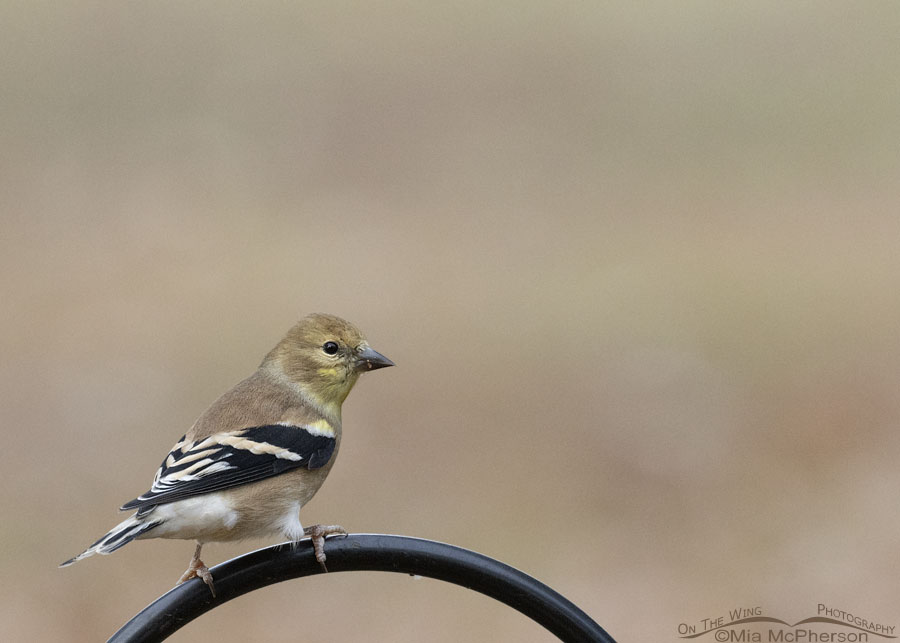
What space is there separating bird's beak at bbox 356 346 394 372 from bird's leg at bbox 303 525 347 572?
453mm

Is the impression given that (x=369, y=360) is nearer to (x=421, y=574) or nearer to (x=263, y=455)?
(x=263, y=455)

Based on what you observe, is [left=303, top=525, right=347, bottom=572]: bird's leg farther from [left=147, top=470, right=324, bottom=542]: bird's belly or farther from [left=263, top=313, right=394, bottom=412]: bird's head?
[left=263, top=313, right=394, bottom=412]: bird's head

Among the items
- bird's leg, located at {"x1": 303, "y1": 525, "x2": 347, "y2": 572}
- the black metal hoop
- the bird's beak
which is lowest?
the black metal hoop

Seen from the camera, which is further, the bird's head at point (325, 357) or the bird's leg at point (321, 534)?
the bird's head at point (325, 357)

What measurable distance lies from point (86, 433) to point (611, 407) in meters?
3.95

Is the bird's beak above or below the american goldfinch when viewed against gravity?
above

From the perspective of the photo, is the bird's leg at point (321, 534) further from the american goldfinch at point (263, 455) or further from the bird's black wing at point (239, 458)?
the bird's black wing at point (239, 458)

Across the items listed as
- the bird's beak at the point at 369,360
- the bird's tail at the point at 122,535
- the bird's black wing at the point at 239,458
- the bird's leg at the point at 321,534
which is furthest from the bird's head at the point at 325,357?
the bird's tail at the point at 122,535

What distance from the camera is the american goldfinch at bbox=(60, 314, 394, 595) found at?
107 inches

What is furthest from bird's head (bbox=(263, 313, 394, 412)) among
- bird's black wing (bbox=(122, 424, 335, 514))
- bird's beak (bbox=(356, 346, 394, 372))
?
bird's black wing (bbox=(122, 424, 335, 514))

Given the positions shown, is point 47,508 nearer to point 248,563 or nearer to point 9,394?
point 9,394

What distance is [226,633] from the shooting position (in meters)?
6.75

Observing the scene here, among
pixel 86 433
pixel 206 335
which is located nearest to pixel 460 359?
pixel 206 335

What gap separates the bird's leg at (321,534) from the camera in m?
2.57
